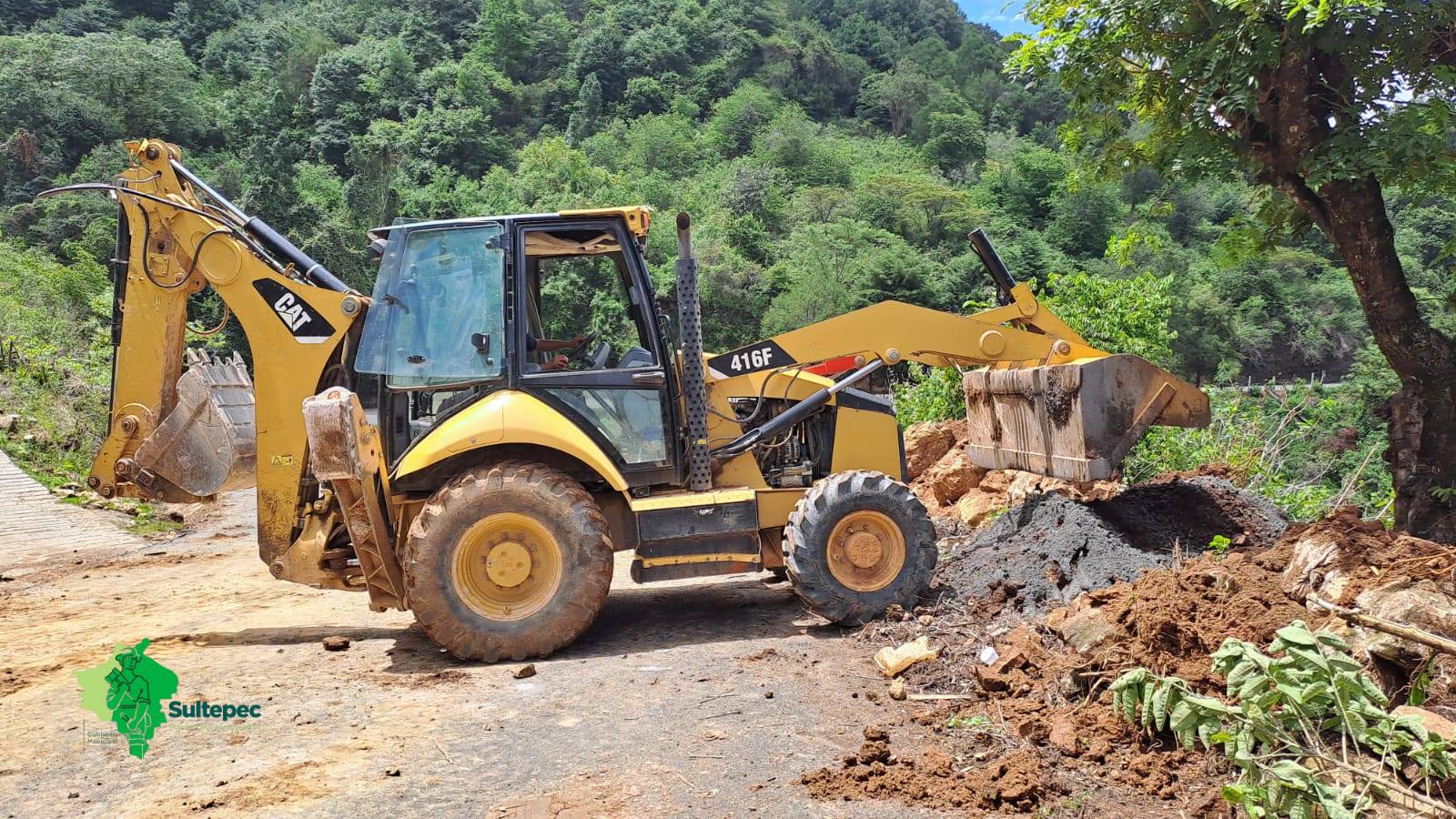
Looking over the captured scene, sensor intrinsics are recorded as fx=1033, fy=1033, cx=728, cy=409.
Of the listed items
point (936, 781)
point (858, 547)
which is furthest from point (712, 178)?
point (936, 781)

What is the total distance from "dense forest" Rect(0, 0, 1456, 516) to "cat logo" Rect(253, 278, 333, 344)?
177 cm

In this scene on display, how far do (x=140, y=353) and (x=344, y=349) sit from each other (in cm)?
138

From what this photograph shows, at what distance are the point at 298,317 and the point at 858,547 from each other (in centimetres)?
380

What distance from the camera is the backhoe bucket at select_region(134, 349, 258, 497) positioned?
659cm

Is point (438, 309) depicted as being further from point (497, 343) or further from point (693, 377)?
point (693, 377)

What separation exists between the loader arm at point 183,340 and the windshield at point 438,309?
34 cm

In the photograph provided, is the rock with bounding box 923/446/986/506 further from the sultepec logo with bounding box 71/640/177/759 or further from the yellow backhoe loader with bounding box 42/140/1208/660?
the sultepec logo with bounding box 71/640/177/759

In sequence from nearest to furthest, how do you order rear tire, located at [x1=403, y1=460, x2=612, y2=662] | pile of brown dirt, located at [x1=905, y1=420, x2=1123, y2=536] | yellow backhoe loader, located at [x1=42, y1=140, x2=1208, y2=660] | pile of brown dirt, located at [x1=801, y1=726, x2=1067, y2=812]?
pile of brown dirt, located at [x1=801, y1=726, x2=1067, y2=812], rear tire, located at [x1=403, y1=460, x2=612, y2=662], yellow backhoe loader, located at [x1=42, y1=140, x2=1208, y2=660], pile of brown dirt, located at [x1=905, y1=420, x2=1123, y2=536]

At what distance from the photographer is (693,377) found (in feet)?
21.5

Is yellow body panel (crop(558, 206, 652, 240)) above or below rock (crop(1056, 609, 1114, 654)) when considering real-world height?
above

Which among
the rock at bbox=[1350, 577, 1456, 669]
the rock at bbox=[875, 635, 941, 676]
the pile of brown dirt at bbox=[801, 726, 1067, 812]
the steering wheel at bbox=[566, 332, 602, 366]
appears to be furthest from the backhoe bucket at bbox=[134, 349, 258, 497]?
the rock at bbox=[1350, 577, 1456, 669]

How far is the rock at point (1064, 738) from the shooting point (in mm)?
4137

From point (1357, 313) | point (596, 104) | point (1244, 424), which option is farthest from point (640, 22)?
point (1244, 424)

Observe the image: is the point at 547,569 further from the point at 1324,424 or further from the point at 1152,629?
the point at 1324,424
